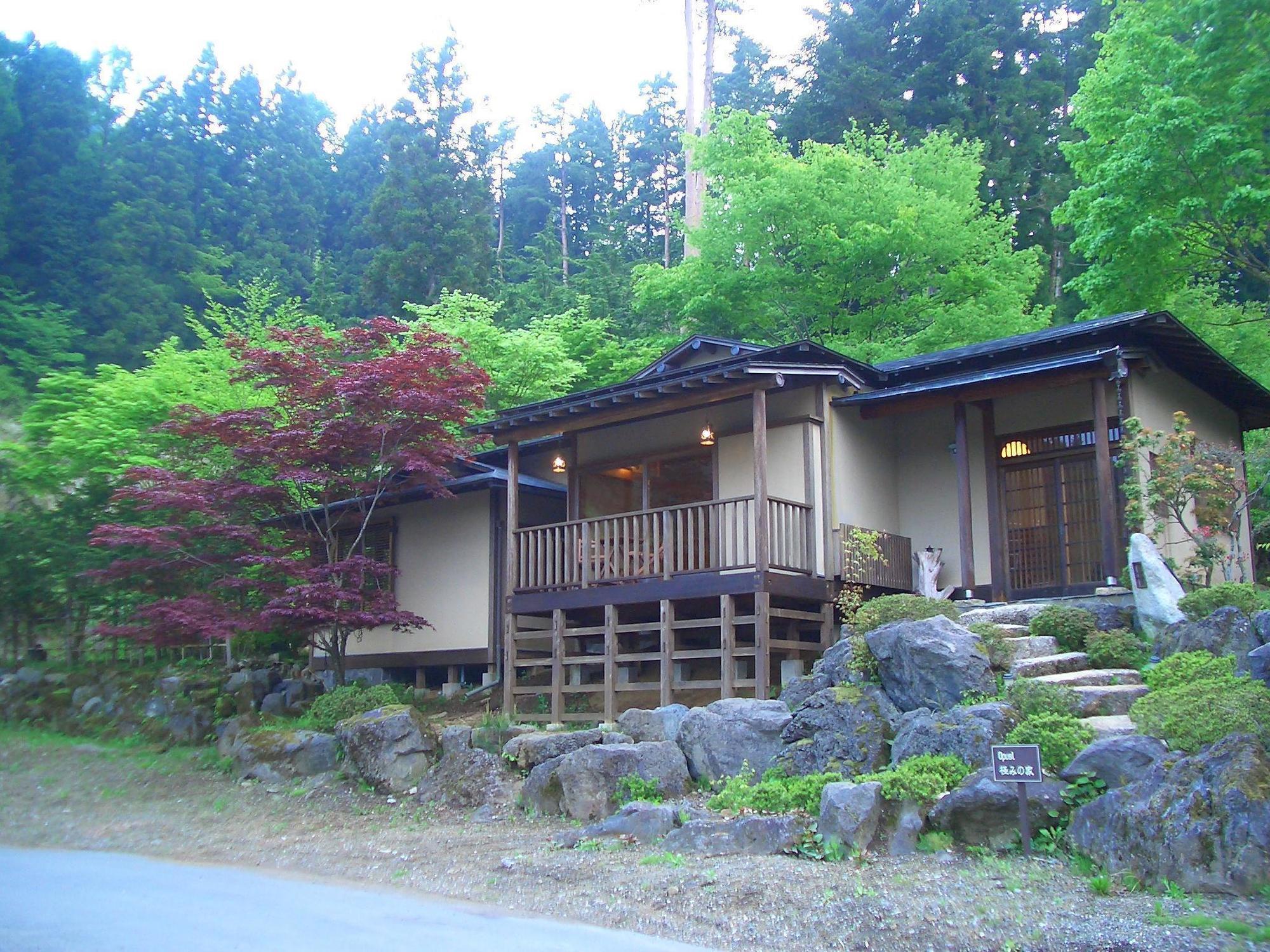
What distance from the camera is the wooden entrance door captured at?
1512 cm

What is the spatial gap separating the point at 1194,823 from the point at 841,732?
3.91 m

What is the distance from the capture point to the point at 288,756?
49.2ft

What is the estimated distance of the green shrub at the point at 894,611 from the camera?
12398mm

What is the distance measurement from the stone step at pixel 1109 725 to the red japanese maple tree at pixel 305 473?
9.87 metres

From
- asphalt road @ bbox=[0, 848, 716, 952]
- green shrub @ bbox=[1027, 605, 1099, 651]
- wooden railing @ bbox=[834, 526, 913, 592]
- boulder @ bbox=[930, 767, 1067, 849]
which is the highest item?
wooden railing @ bbox=[834, 526, 913, 592]

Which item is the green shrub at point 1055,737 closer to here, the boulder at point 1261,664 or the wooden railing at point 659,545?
the boulder at point 1261,664

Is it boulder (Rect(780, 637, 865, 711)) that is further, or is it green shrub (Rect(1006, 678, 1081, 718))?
boulder (Rect(780, 637, 865, 711))

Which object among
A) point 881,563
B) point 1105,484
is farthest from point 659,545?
point 1105,484

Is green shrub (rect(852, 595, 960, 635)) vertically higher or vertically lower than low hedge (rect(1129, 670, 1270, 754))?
higher

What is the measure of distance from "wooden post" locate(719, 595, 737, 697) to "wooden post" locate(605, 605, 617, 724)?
1.67m

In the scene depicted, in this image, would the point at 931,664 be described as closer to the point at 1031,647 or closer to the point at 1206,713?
the point at 1031,647

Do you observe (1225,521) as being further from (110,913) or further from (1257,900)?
(110,913)

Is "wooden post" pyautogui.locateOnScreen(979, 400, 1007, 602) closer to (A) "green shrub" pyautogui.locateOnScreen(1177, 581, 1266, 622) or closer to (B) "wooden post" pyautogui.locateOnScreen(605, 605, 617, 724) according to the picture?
(A) "green shrub" pyautogui.locateOnScreen(1177, 581, 1266, 622)

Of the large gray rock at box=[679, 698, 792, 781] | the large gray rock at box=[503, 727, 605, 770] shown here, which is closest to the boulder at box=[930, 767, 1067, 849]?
the large gray rock at box=[679, 698, 792, 781]
